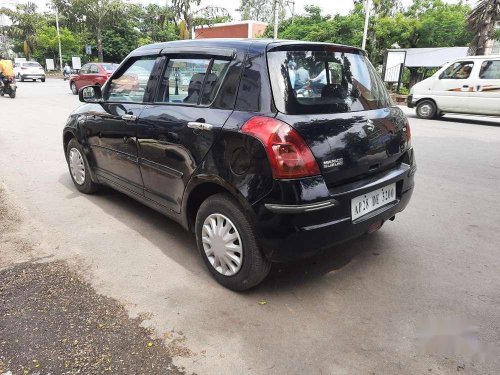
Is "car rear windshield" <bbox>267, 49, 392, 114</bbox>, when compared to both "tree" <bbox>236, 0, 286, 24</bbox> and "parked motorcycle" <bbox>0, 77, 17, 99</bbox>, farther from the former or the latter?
"tree" <bbox>236, 0, 286, 24</bbox>

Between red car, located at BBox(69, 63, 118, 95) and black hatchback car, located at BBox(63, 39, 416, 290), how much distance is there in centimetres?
1565

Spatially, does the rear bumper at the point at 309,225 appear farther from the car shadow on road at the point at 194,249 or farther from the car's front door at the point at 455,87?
the car's front door at the point at 455,87

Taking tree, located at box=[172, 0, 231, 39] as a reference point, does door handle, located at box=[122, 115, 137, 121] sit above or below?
below

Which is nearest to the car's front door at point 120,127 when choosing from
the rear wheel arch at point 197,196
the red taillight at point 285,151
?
the rear wheel arch at point 197,196

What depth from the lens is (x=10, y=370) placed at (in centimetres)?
218

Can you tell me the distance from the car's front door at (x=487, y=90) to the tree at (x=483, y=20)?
8568 mm

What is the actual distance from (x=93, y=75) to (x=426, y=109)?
45.8ft

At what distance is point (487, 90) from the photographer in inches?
437

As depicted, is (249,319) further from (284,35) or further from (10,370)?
(284,35)

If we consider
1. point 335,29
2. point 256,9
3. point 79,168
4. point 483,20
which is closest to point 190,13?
point 335,29

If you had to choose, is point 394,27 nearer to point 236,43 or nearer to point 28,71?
point 28,71

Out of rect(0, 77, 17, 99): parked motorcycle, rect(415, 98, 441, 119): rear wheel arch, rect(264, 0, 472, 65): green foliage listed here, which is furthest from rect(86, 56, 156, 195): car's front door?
rect(264, 0, 472, 65): green foliage

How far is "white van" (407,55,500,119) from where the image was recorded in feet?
36.2

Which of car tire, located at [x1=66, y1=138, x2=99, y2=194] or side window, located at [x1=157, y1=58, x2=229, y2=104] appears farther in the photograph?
car tire, located at [x1=66, y1=138, x2=99, y2=194]
